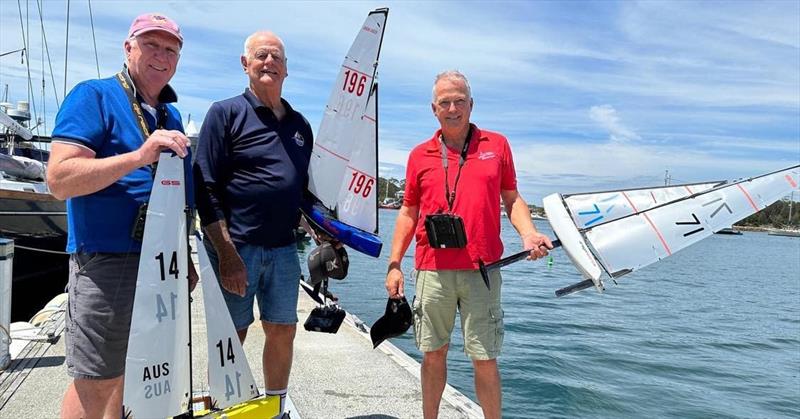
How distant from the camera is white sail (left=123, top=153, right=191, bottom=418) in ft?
8.03

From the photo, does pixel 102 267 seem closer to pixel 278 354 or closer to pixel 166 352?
pixel 166 352

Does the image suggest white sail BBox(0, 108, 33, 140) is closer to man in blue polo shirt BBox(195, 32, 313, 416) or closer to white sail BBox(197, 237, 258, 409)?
man in blue polo shirt BBox(195, 32, 313, 416)

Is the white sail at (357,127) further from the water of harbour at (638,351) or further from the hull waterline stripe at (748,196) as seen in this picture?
the water of harbour at (638,351)

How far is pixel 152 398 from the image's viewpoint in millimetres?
2580

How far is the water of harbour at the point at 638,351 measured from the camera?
8102mm

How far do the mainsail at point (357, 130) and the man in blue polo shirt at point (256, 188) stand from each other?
774 millimetres

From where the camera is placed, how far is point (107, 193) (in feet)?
7.86

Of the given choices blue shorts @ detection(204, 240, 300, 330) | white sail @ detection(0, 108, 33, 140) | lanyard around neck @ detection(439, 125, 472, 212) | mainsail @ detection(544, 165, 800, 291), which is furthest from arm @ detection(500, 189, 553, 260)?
white sail @ detection(0, 108, 33, 140)

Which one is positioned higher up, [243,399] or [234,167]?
[234,167]

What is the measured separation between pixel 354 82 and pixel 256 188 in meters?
1.60

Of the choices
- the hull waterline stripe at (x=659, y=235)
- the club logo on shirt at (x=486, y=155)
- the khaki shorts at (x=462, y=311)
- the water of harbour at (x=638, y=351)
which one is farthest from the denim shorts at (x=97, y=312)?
the water of harbour at (x=638, y=351)

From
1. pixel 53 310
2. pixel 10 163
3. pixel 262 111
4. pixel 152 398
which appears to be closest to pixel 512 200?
pixel 262 111

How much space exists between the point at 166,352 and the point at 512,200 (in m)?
2.12

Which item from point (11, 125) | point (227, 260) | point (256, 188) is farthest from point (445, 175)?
point (11, 125)
